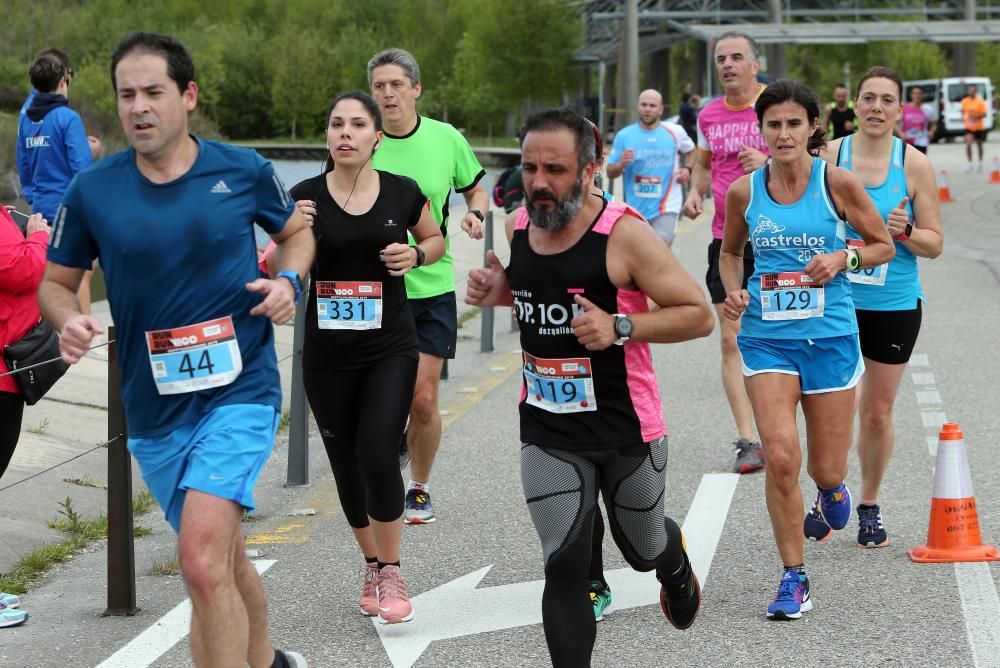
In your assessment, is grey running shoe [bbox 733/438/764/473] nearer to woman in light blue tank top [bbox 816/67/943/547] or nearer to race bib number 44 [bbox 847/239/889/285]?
woman in light blue tank top [bbox 816/67/943/547]

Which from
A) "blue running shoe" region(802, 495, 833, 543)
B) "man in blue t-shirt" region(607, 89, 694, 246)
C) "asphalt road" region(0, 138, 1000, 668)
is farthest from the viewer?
"man in blue t-shirt" region(607, 89, 694, 246)

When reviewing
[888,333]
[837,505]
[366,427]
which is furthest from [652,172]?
[366,427]

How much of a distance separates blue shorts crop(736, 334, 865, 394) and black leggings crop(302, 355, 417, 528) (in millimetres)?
1358

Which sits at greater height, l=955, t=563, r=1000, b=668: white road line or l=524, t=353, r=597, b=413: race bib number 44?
l=524, t=353, r=597, b=413: race bib number 44

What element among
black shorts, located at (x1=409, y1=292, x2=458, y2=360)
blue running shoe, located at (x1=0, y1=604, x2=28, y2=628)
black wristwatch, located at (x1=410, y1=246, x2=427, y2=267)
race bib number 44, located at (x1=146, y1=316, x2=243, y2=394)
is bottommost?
blue running shoe, located at (x1=0, y1=604, x2=28, y2=628)

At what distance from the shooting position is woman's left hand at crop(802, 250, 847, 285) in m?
5.85

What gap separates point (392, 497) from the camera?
5832mm

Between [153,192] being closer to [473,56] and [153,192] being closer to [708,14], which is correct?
[708,14]

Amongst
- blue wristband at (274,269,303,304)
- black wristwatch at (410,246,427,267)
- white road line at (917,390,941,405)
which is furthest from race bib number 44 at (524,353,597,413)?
white road line at (917,390,941,405)

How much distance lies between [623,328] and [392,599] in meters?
1.71

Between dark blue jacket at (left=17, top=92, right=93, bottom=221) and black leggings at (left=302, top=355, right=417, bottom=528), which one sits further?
dark blue jacket at (left=17, top=92, right=93, bottom=221)

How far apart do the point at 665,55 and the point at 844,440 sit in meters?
64.9

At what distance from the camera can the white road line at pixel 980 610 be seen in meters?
5.25

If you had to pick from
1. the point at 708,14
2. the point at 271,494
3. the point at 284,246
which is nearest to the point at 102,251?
the point at 284,246
